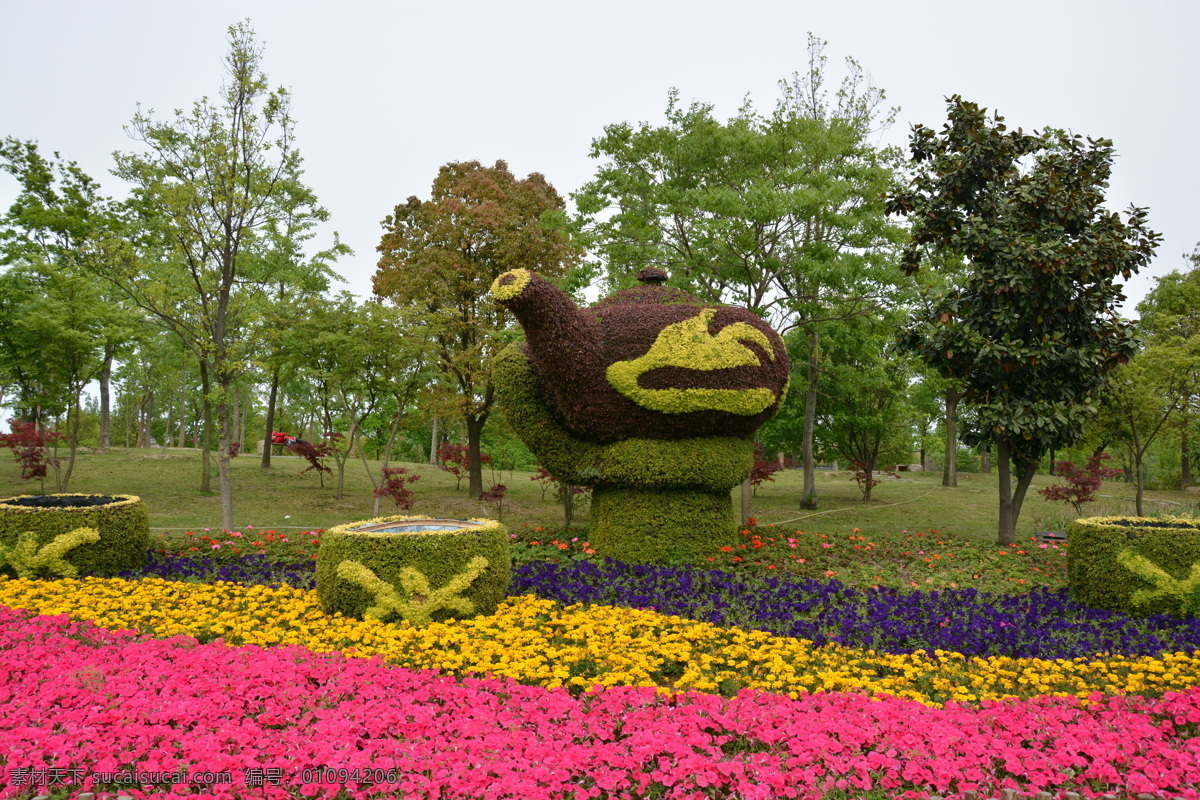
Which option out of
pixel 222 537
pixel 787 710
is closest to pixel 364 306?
pixel 222 537

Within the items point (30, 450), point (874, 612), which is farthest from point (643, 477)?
point (30, 450)

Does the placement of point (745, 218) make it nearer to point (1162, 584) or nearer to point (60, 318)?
point (1162, 584)

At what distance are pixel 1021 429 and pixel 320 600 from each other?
926cm

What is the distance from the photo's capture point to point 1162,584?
6855mm

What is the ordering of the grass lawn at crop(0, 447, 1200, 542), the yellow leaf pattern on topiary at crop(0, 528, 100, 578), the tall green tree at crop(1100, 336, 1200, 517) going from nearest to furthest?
the yellow leaf pattern on topiary at crop(0, 528, 100, 578)
the tall green tree at crop(1100, 336, 1200, 517)
the grass lawn at crop(0, 447, 1200, 542)

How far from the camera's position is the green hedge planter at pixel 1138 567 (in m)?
6.85

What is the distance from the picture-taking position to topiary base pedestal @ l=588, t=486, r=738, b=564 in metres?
9.00

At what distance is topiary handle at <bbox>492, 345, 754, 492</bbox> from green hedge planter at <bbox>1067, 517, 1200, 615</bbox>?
3.75 metres

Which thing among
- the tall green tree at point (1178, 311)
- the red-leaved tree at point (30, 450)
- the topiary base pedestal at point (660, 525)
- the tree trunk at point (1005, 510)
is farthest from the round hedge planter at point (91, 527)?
the tall green tree at point (1178, 311)

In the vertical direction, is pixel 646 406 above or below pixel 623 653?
above

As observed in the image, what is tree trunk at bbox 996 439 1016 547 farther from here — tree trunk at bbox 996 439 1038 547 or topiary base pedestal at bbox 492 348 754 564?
topiary base pedestal at bbox 492 348 754 564

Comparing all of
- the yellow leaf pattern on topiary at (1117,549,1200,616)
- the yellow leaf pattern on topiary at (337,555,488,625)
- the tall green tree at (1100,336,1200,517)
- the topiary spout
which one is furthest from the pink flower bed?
the tall green tree at (1100,336,1200,517)

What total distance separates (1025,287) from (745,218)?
161 inches

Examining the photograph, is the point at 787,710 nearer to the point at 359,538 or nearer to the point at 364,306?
the point at 359,538
